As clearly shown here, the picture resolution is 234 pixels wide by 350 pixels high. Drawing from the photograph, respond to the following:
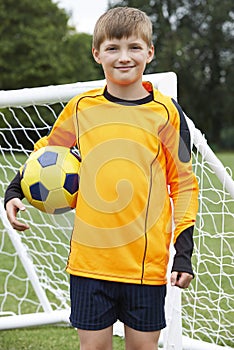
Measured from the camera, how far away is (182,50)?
31406mm

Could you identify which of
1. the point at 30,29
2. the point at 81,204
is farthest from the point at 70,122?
the point at 30,29

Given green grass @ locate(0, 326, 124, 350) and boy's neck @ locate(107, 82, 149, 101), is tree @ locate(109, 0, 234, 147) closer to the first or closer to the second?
green grass @ locate(0, 326, 124, 350)

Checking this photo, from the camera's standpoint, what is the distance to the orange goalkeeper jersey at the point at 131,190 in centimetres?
208

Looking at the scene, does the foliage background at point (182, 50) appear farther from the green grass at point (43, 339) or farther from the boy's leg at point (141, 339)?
the boy's leg at point (141, 339)

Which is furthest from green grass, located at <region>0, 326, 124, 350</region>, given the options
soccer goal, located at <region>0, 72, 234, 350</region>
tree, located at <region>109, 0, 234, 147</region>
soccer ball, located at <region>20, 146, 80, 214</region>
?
tree, located at <region>109, 0, 234, 147</region>

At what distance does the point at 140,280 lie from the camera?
2078 mm

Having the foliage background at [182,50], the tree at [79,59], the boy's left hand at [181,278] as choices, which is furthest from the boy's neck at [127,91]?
the tree at [79,59]

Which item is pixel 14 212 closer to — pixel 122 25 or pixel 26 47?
pixel 122 25

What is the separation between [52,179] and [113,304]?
432 mm

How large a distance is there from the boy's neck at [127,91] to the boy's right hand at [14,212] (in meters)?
0.45

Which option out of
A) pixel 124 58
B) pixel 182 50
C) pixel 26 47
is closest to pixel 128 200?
pixel 124 58

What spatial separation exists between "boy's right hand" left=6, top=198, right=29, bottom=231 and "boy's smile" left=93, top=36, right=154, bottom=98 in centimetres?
48

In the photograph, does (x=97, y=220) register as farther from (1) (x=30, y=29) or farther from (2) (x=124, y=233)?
(1) (x=30, y=29)

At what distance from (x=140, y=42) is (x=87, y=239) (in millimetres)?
607
